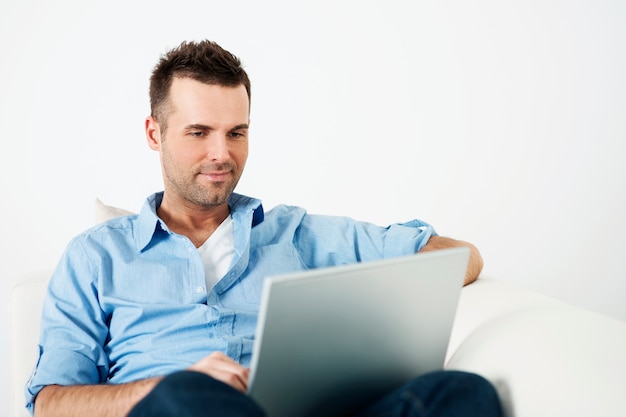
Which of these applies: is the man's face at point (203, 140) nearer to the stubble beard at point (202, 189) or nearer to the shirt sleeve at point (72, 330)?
the stubble beard at point (202, 189)

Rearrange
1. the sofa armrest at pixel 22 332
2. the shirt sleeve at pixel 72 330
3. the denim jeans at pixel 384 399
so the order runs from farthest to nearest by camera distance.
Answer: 1. the sofa armrest at pixel 22 332
2. the shirt sleeve at pixel 72 330
3. the denim jeans at pixel 384 399

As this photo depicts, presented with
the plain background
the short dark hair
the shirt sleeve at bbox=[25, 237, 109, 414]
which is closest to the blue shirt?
the shirt sleeve at bbox=[25, 237, 109, 414]

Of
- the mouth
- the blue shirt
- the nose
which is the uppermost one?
the nose

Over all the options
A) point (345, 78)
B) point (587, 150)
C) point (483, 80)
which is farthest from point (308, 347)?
point (587, 150)

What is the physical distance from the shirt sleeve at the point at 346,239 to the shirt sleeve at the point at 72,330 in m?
0.55

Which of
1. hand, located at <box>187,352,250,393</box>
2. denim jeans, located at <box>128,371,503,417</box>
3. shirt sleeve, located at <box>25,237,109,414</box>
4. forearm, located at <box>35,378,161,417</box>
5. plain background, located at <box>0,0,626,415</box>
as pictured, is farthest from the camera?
plain background, located at <box>0,0,626,415</box>

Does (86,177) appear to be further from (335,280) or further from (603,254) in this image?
(603,254)

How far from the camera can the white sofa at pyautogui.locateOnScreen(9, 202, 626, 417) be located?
1.11 meters

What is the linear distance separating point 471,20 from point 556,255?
1228 millimetres

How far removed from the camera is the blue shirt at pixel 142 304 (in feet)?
4.75

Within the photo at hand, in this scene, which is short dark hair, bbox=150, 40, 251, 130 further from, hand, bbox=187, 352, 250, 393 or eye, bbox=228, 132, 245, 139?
hand, bbox=187, 352, 250, 393

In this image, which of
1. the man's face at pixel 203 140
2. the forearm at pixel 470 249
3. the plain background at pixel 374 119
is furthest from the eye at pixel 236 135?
the plain background at pixel 374 119

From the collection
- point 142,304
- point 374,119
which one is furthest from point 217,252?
point 374,119

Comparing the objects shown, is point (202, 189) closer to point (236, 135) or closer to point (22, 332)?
point (236, 135)
